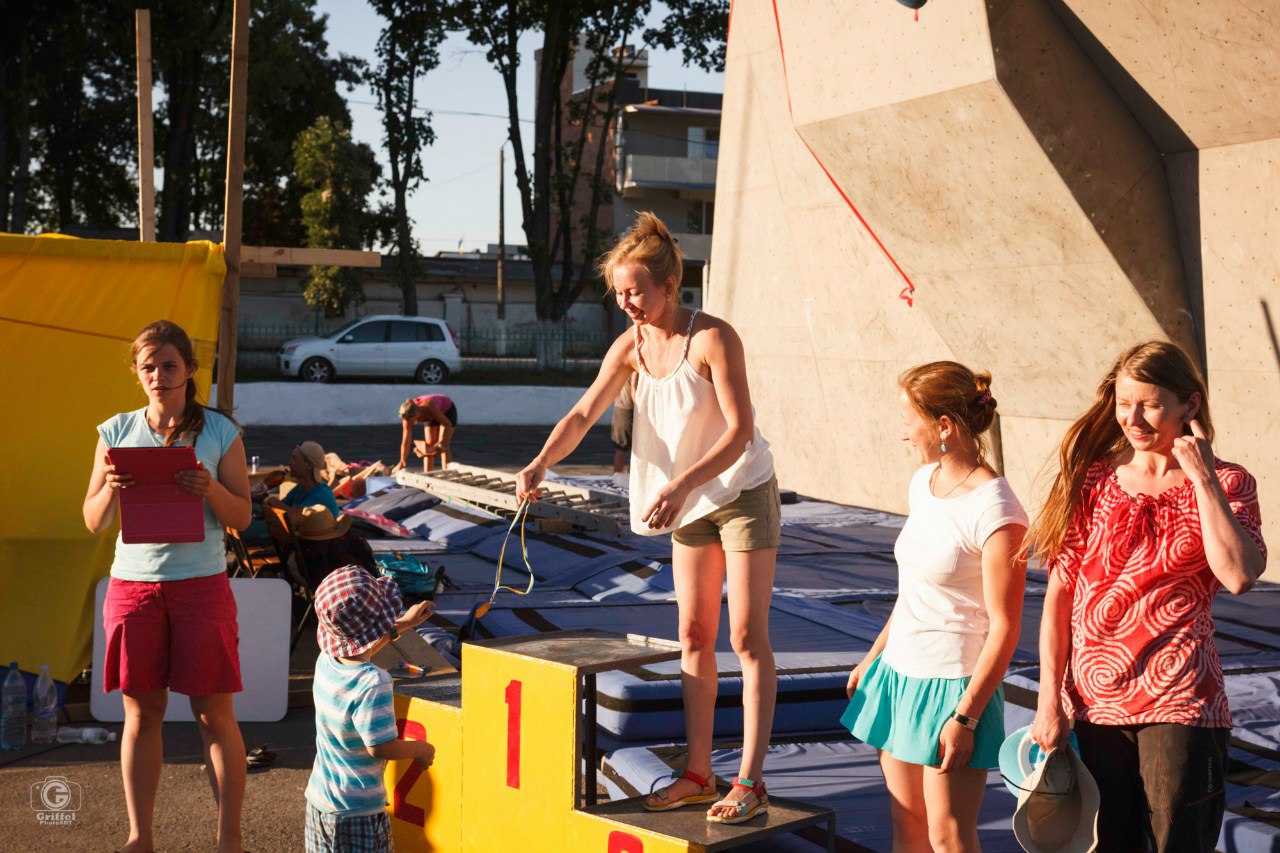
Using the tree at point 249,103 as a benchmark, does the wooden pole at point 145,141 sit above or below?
below

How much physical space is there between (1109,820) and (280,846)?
3019mm

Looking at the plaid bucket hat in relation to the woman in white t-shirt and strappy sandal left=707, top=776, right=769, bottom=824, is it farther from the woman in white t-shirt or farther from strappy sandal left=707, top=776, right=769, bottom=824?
the woman in white t-shirt

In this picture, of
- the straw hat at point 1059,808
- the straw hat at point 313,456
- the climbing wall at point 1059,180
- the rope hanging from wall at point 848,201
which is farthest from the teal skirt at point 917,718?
the rope hanging from wall at point 848,201

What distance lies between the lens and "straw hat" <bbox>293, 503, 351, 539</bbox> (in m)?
7.53

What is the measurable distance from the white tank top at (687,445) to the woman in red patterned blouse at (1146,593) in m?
0.98

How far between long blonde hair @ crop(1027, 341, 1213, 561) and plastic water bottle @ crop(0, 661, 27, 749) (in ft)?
15.7

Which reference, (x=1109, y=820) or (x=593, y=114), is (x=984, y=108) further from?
(x=593, y=114)

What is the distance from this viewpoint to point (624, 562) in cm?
900

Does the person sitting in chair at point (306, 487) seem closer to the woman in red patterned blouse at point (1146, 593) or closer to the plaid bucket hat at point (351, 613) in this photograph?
the plaid bucket hat at point (351, 613)

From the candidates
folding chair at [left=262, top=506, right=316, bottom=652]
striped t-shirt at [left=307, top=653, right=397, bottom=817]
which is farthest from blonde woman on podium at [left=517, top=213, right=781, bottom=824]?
folding chair at [left=262, top=506, right=316, bottom=652]

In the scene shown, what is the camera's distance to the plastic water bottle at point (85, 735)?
19.6 feet

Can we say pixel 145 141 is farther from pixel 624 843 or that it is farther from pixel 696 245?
pixel 696 245

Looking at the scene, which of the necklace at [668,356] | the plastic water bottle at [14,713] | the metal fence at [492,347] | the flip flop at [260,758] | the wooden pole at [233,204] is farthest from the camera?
the metal fence at [492,347]

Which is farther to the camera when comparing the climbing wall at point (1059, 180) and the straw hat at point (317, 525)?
the climbing wall at point (1059, 180)
